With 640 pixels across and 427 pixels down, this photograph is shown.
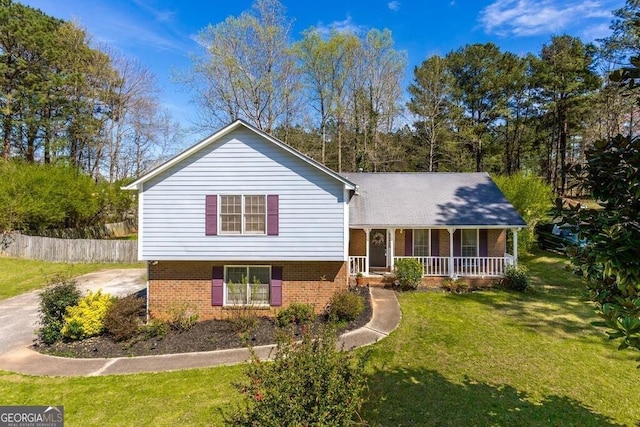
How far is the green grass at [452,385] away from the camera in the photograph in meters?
6.25

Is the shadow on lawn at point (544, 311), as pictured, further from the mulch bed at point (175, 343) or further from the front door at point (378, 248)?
the mulch bed at point (175, 343)

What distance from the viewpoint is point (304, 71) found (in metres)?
28.2

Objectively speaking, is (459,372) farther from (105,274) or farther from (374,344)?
(105,274)

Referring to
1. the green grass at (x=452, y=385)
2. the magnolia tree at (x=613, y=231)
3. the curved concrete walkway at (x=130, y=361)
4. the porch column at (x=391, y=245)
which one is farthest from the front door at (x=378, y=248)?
the magnolia tree at (x=613, y=231)

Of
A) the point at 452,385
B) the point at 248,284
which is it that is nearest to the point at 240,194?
the point at 248,284

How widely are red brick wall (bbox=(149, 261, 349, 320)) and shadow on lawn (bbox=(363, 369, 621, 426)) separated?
440 centimetres

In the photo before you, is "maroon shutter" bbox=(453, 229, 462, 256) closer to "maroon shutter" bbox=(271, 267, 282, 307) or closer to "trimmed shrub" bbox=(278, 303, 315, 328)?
"trimmed shrub" bbox=(278, 303, 315, 328)

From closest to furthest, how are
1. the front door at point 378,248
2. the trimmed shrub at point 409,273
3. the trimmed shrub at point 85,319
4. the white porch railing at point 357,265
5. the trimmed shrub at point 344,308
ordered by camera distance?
the trimmed shrub at point 85,319 → the trimmed shrub at point 344,308 → the trimmed shrub at point 409,273 → the white porch railing at point 357,265 → the front door at point 378,248

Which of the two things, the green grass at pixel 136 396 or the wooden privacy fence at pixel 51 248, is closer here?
the green grass at pixel 136 396

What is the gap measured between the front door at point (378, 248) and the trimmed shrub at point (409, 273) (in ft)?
7.27

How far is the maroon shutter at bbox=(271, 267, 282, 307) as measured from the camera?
1155cm

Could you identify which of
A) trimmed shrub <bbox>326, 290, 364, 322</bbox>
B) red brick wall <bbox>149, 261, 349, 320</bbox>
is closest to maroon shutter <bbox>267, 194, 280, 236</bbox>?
red brick wall <bbox>149, 261, 349, 320</bbox>

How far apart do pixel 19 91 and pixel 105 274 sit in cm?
2096

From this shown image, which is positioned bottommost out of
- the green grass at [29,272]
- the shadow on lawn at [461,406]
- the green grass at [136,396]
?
the green grass at [136,396]
